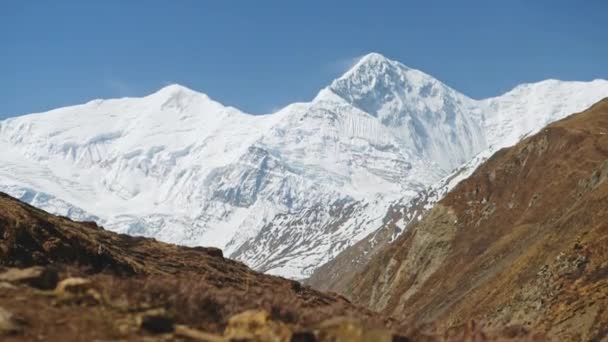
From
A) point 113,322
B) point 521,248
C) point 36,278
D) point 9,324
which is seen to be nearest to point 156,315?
point 113,322

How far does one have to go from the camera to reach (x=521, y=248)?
85.1m

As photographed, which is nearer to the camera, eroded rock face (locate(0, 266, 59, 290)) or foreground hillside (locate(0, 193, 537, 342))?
foreground hillside (locate(0, 193, 537, 342))

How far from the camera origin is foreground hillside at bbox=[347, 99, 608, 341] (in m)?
47.8

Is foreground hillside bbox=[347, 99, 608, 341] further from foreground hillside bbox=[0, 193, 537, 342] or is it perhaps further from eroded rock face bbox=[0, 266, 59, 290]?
eroded rock face bbox=[0, 266, 59, 290]

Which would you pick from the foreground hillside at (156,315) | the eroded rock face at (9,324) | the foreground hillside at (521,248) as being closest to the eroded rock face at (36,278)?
the foreground hillside at (156,315)

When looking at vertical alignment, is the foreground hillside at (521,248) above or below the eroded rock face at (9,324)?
above

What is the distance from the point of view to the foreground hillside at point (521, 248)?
157 ft

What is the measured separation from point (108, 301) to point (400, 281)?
118704mm

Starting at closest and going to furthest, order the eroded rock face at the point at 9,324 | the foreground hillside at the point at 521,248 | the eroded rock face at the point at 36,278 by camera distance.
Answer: the eroded rock face at the point at 9,324, the eroded rock face at the point at 36,278, the foreground hillside at the point at 521,248

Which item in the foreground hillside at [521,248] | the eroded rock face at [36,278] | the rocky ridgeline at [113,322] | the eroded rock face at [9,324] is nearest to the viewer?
the eroded rock face at [9,324]

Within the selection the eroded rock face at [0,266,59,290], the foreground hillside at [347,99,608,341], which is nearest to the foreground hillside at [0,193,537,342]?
Answer: the eroded rock face at [0,266,59,290]

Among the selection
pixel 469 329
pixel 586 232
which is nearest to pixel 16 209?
pixel 469 329

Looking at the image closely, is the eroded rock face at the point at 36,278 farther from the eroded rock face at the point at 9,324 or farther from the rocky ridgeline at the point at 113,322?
the eroded rock face at the point at 9,324

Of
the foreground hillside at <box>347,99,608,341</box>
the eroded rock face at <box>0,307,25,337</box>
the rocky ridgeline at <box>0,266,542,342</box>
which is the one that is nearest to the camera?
the eroded rock face at <box>0,307,25,337</box>
